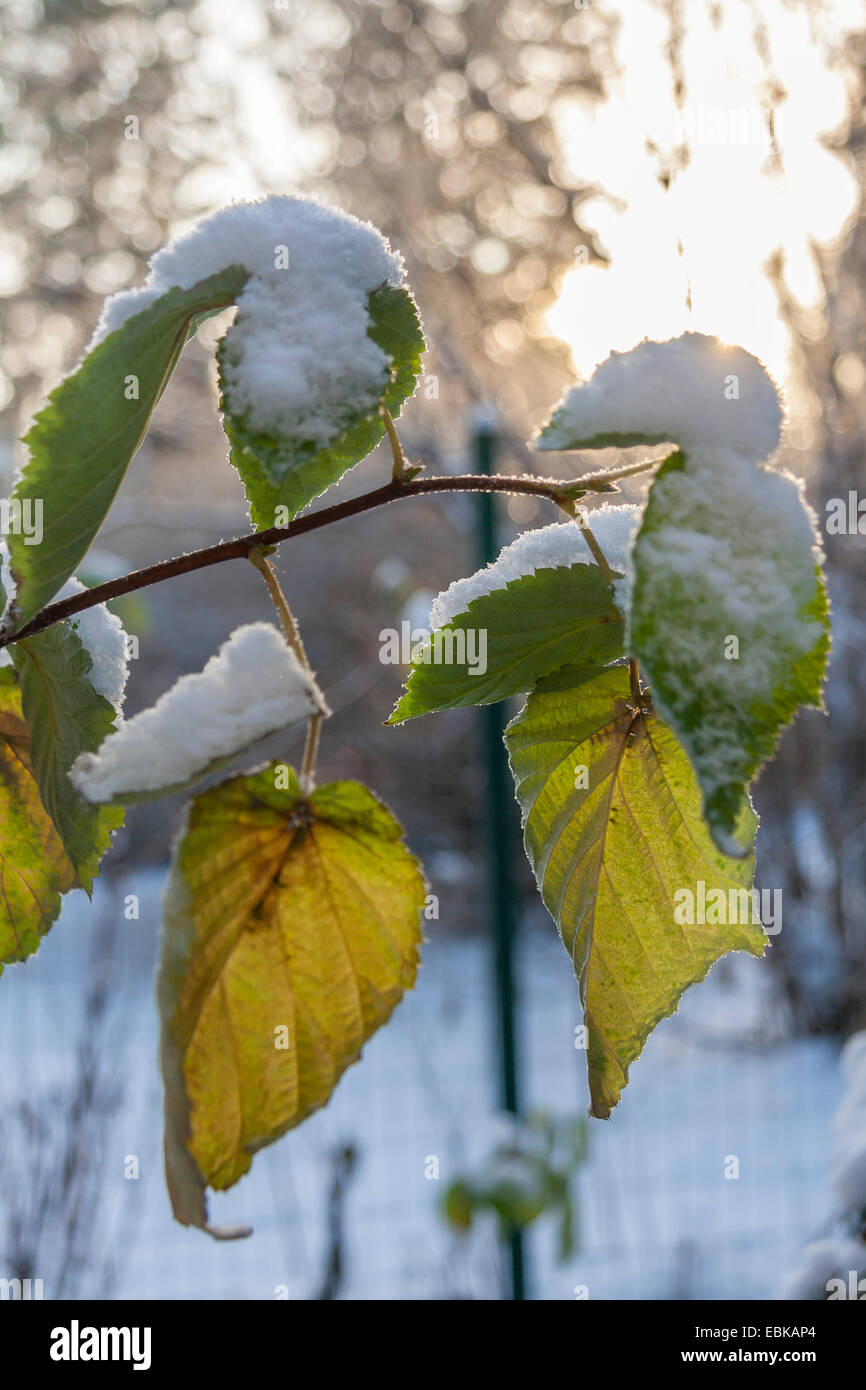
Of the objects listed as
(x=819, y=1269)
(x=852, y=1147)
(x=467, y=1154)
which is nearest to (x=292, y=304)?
(x=852, y=1147)

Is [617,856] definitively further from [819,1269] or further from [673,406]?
[819,1269]

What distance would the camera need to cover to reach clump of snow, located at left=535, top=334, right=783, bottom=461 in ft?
1.31

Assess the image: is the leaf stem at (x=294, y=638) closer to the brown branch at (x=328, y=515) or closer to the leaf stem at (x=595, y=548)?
the brown branch at (x=328, y=515)

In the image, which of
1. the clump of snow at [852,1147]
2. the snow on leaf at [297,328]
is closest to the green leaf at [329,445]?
the snow on leaf at [297,328]

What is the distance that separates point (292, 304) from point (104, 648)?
200 millimetres

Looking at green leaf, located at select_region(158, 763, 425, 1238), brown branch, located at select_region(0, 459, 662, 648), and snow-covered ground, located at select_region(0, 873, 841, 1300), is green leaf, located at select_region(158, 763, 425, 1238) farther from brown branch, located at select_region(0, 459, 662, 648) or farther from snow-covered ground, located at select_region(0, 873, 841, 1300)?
snow-covered ground, located at select_region(0, 873, 841, 1300)

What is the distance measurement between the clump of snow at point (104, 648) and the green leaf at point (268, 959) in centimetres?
13

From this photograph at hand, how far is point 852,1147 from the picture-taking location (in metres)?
1.21

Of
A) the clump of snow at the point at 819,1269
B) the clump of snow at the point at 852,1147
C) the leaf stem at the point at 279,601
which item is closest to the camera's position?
the leaf stem at the point at 279,601

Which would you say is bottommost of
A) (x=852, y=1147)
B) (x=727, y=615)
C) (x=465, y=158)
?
(x=852, y=1147)

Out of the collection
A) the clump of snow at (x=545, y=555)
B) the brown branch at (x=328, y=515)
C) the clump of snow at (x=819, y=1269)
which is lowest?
the clump of snow at (x=819, y=1269)

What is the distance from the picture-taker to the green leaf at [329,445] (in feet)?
1.34

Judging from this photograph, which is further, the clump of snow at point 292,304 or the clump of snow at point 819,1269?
the clump of snow at point 819,1269
